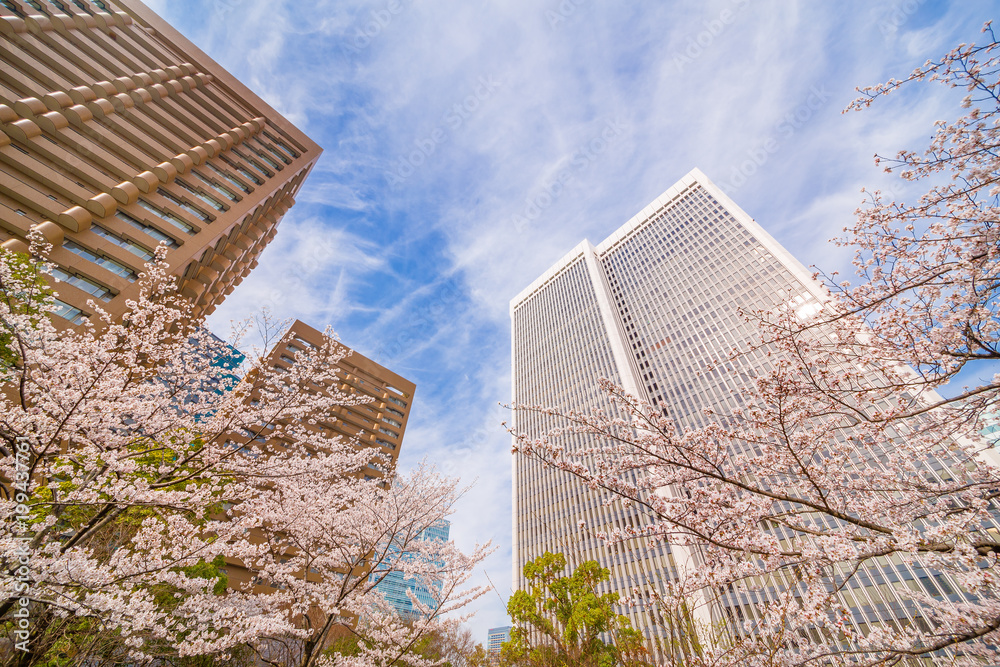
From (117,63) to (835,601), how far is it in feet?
135

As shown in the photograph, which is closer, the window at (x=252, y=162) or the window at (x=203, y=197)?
the window at (x=203, y=197)

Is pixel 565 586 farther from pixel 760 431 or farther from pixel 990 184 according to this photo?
pixel 990 184

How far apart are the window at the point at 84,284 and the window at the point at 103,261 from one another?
1.00 m

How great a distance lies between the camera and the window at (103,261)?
54.6ft

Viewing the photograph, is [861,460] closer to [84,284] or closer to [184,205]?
[84,284]

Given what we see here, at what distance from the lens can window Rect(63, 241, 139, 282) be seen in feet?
54.6

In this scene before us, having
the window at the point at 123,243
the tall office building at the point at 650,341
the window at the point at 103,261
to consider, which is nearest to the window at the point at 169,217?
the window at the point at 123,243

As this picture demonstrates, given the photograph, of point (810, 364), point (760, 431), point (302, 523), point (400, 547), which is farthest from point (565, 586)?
point (810, 364)

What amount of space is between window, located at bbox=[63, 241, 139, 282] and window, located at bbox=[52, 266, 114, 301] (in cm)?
100

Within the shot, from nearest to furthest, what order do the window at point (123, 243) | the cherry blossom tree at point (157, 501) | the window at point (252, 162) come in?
the cherry blossom tree at point (157, 501) → the window at point (123, 243) → the window at point (252, 162)

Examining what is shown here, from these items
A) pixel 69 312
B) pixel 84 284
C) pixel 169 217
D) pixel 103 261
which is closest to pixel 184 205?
pixel 169 217

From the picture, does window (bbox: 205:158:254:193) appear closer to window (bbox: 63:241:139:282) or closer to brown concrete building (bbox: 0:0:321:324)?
brown concrete building (bbox: 0:0:321:324)

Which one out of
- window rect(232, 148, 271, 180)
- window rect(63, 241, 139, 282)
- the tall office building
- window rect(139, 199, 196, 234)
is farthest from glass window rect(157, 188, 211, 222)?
the tall office building

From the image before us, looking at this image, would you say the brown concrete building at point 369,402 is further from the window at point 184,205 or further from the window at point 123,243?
the window at point 123,243
